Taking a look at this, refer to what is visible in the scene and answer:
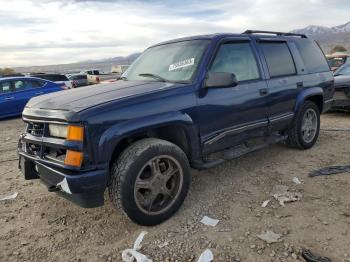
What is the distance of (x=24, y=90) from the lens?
1135cm

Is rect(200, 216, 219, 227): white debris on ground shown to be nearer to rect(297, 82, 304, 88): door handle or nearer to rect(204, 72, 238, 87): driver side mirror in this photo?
rect(204, 72, 238, 87): driver side mirror

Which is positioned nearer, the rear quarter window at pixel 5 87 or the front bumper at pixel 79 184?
the front bumper at pixel 79 184

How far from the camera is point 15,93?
11117mm

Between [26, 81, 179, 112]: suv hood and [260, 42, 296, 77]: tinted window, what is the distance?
5.75ft

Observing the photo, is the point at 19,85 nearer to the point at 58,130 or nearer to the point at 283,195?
the point at 58,130

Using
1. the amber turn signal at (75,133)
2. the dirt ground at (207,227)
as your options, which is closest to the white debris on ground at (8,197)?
the dirt ground at (207,227)

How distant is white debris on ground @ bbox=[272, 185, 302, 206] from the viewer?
3.83 metres

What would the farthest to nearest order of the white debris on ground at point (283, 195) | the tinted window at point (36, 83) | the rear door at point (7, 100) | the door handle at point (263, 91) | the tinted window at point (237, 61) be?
the tinted window at point (36, 83) < the rear door at point (7, 100) < the door handle at point (263, 91) < the tinted window at point (237, 61) < the white debris on ground at point (283, 195)

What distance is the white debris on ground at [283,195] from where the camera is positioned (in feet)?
12.6

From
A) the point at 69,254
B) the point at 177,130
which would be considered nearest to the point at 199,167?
the point at 177,130

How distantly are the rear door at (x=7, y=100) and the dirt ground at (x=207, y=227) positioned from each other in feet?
22.1

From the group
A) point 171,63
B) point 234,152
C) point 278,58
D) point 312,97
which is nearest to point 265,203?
point 234,152

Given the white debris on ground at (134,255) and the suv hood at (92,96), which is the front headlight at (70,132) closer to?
the suv hood at (92,96)

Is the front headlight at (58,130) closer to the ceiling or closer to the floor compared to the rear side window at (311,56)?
closer to the floor
